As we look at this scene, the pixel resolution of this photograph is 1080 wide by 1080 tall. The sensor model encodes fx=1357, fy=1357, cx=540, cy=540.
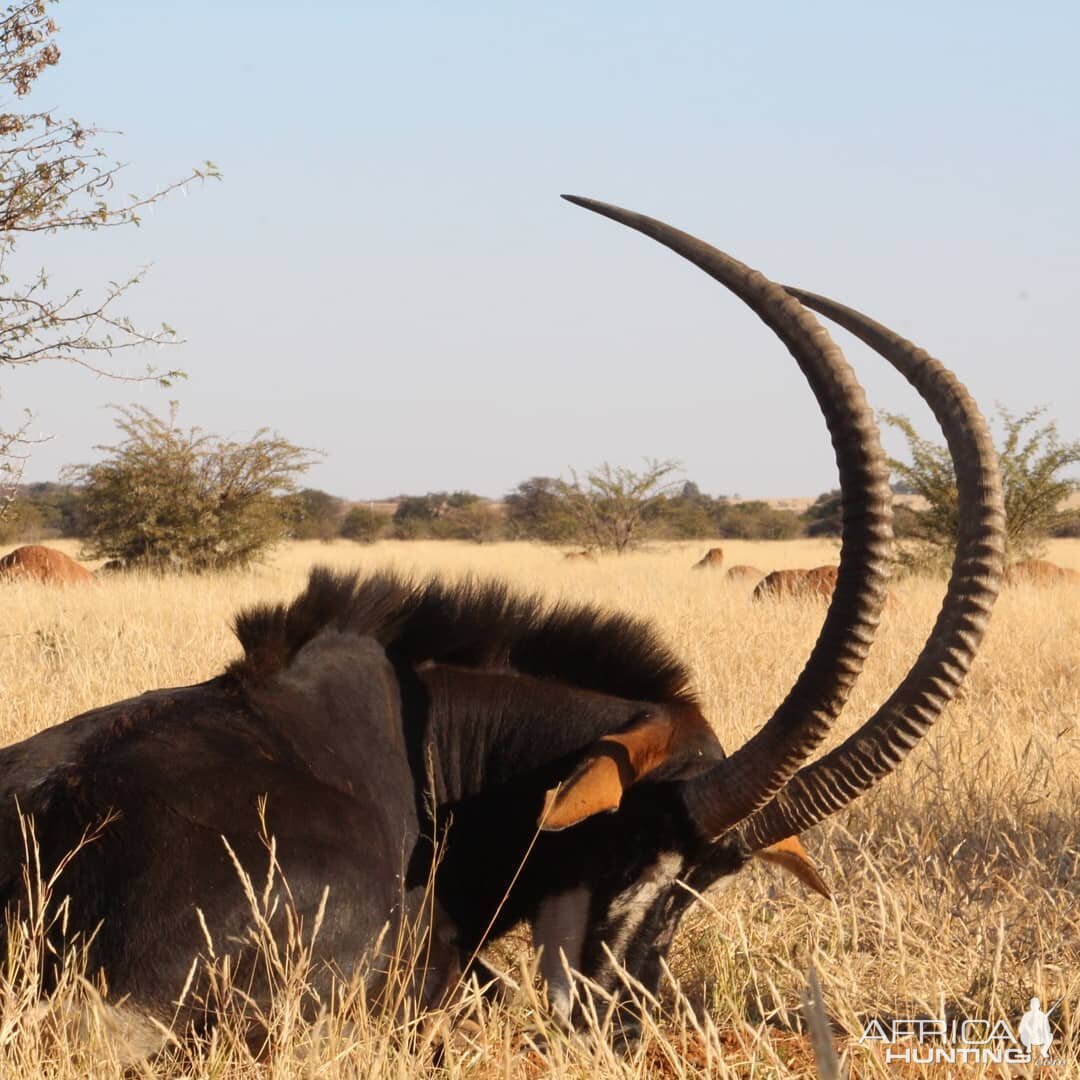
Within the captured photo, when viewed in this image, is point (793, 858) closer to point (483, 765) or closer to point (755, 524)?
point (483, 765)

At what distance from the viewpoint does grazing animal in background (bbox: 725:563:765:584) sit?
1874 cm

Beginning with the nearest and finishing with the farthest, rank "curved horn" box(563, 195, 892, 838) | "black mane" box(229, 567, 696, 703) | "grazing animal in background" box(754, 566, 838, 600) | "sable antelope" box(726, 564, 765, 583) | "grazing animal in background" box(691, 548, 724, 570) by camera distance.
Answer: "curved horn" box(563, 195, 892, 838) → "black mane" box(229, 567, 696, 703) → "grazing animal in background" box(754, 566, 838, 600) → "sable antelope" box(726, 564, 765, 583) → "grazing animal in background" box(691, 548, 724, 570)

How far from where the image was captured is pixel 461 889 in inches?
142

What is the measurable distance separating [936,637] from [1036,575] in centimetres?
1461

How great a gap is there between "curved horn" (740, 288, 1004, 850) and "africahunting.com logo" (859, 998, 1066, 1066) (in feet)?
1.78

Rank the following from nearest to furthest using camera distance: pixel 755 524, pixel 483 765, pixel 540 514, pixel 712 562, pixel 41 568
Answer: pixel 483 765 → pixel 41 568 → pixel 712 562 → pixel 540 514 → pixel 755 524

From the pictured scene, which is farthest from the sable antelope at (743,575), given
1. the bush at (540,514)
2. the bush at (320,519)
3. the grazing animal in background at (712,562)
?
the bush at (320,519)

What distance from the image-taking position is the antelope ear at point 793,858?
353 centimetres

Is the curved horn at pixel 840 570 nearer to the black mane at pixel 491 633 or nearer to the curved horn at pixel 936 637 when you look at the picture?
the curved horn at pixel 936 637

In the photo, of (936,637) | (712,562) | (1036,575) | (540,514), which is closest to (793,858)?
(936,637)

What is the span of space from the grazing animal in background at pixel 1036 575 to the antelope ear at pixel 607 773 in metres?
12.7

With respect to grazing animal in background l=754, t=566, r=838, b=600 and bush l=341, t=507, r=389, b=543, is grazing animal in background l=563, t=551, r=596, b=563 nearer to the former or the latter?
grazing animal in background l=754, t=566, r=838, b=600

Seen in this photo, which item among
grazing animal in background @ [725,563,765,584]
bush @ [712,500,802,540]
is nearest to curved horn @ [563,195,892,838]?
grazing animal in background @ [725,563,765,584]

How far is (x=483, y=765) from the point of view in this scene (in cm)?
372
